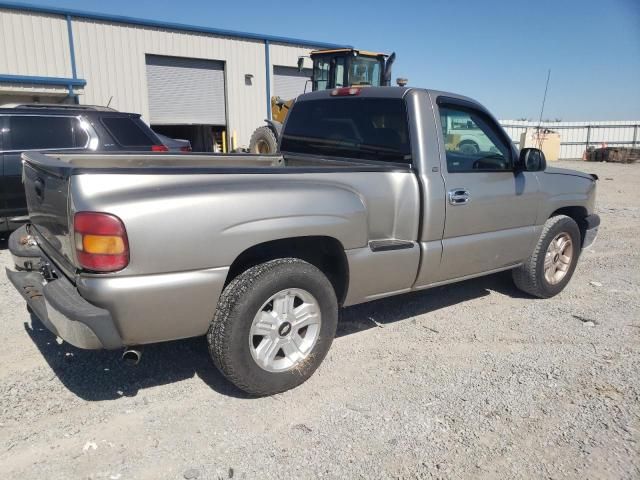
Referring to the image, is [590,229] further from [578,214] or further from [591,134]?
[591,134]

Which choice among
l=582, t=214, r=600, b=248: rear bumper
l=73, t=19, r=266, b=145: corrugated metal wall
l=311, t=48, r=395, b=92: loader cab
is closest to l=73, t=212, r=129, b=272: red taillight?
l=582, t=214, r=600, b=248: rear bumper

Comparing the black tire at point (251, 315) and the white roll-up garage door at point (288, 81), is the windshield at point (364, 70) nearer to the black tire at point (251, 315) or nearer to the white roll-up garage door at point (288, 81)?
the white roll-up garage door at point (288, 81)

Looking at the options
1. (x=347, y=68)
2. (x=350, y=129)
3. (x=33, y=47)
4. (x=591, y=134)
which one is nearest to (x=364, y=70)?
(x=347, y=68)

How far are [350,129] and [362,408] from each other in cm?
228

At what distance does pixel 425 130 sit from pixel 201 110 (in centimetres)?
1726

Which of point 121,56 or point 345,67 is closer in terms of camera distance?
point 345,67

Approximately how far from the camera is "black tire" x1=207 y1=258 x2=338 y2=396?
2883 mm

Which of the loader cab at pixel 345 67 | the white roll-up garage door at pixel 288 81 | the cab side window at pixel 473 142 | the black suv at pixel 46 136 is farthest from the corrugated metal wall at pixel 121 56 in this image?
the cab side window at pixel 473 142

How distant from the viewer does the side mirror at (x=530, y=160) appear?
439cm

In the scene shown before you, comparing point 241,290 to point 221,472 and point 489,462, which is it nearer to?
point 221,472

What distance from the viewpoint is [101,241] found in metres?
2.49

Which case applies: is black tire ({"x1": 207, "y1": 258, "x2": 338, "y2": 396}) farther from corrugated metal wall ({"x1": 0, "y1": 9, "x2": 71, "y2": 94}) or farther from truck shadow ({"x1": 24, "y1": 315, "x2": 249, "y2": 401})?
corrugated metal wall ({"x1": 0, "y1": 9, "x2": 71, "y2": 94})

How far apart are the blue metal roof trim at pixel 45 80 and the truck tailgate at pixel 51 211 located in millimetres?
13684

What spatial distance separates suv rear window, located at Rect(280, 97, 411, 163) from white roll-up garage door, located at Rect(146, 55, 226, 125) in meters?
15.0
